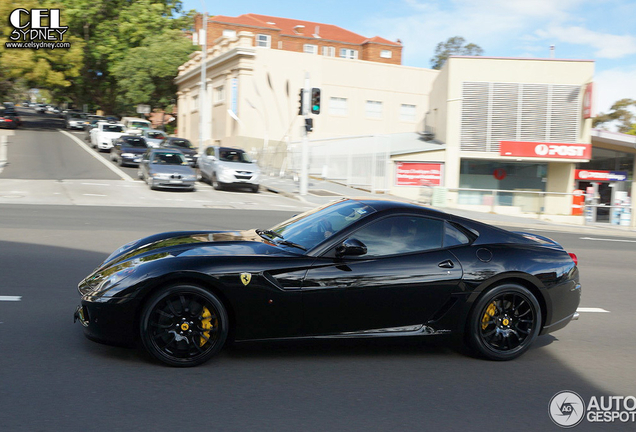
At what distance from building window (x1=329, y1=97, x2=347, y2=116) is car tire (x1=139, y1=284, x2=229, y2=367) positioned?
40.7 m

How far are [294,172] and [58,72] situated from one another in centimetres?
3438

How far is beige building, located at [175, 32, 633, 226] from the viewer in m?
31.5

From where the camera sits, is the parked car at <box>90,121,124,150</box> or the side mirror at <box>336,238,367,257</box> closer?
the side mirror at <box>336,238,367,257</box>

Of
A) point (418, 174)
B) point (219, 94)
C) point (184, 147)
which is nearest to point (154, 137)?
point (184, 147)

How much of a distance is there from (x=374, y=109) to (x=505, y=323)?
4152 cm

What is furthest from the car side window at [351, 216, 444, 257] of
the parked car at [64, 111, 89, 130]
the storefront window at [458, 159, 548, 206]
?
the parked car at [64, 111, 89, 130]

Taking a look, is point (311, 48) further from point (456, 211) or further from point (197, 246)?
point (197, 246)

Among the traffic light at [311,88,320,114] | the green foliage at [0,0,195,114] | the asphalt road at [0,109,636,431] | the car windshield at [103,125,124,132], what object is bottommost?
the asphalt road at [0,109,636,431]

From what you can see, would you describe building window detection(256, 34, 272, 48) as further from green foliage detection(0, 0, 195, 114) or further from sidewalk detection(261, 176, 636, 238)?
sidewalk detection(261, 176, 636, 238)

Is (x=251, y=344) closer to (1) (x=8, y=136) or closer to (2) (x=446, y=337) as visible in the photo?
(2) (x=446, y=337)

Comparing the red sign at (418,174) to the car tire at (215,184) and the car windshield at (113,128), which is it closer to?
the car tire at (215,184)

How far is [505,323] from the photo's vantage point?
5.47 metres

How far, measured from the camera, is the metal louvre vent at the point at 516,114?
33656mm

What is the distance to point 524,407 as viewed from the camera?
14.4 feet
